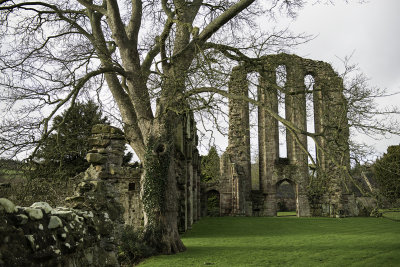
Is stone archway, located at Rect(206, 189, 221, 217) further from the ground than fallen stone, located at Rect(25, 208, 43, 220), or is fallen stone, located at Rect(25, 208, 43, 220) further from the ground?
fallen stone, located at Rect(25, 208, 43, 220)

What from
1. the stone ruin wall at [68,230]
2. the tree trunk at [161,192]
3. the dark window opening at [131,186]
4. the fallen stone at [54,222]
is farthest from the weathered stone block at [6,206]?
the dark window opening at [131,186]

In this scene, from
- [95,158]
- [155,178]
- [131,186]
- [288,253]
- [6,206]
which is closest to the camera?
[6,206]

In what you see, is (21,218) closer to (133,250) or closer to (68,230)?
(68,230)

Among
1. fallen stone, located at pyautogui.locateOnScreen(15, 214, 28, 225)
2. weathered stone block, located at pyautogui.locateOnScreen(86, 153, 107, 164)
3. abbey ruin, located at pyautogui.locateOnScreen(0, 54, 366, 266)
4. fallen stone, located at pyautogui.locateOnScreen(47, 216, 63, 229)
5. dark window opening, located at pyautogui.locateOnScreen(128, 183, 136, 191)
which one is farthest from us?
dark window opening, located at pyautogui.locateOnScreen(128, 183, 136, 191)

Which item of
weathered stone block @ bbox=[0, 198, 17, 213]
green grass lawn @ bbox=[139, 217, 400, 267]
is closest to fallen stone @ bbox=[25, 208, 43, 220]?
weathered stone block @ bbox=[0, 198, 17, 213]

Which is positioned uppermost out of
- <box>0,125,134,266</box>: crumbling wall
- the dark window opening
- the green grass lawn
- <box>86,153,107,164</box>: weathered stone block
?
<box>86,153,107,164</box>: weathered stone block

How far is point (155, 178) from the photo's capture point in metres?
9.34

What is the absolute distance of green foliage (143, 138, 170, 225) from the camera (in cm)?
925

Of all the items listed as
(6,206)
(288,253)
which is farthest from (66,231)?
(288,253)

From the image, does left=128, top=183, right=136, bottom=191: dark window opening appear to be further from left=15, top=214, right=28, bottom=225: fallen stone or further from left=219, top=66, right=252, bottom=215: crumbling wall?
left=219, top=66, right=252, bottom=215: crumbling wall

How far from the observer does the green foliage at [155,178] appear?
9250 mm

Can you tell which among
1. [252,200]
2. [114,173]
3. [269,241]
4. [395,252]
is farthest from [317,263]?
[252,200]

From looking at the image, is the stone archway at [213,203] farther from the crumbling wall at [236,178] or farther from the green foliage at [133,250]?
the green foliage at [133,250]

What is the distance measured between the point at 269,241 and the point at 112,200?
25.3 feet
